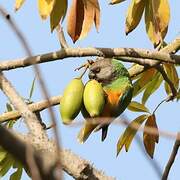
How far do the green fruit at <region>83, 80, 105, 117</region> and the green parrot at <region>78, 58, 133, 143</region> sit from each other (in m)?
0.07

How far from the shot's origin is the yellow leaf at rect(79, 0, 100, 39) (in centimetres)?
187

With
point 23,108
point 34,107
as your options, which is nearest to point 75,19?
point 34,107

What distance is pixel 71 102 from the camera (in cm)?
175

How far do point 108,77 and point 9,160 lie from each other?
443mm

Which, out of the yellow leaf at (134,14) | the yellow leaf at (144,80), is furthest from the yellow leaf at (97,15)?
the yellow leaf at (144,80)

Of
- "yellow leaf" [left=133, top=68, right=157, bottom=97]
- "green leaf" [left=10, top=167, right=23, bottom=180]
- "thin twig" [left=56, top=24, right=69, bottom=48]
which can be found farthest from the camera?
"yellow leaf" [left=133, top=68, right=157, bottom=97]

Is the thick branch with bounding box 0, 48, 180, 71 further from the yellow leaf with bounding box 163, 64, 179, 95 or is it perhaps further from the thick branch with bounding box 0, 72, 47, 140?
the yellow leaf with bounding box 163, 64, 179, 95

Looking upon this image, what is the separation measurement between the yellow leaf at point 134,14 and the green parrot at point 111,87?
16 cm

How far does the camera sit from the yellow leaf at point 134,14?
192 cm

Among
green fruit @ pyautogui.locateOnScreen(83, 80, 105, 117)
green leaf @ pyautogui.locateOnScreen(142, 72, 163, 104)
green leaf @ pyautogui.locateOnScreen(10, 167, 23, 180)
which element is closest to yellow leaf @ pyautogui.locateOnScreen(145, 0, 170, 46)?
green fruit @ pyautogui.locateOnScreen(83, 80, 105, 117)

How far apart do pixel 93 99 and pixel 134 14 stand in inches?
13.7

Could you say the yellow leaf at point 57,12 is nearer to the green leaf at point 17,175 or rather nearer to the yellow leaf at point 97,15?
the yellow leaf at point 97,15

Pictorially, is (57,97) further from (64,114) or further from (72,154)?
(72,154)

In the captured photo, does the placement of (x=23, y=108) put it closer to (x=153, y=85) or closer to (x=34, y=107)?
(x=34, y=107)
